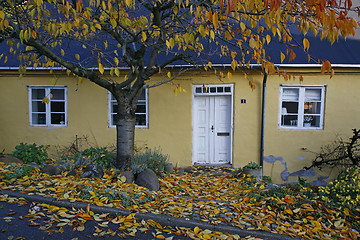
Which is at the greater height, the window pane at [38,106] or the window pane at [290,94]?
the window pane at [290,94]

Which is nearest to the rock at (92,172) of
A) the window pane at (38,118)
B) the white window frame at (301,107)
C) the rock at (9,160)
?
the rock at (9,160)

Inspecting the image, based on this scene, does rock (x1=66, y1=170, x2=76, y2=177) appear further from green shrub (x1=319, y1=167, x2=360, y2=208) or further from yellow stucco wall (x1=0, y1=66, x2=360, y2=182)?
green shrub (x1=319, y1=167, x2=360, y2=208)

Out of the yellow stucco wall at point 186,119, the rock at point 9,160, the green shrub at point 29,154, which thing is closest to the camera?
the rock at point 9,160

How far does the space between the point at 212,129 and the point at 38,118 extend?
558cm

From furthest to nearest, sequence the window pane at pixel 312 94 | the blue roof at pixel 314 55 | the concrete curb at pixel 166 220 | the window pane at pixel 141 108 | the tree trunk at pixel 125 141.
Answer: the window pane at pixel 141 108 < the window pane at pixel 312 94 < the blue roof at pixel 314 55 < the tree trunk at pixel 125 141 < the concrete curb at pixel 166 220

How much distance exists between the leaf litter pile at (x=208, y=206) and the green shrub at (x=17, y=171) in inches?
3.2

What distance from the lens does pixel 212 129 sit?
805cm

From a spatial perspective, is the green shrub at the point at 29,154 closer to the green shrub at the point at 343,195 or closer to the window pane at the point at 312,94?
the green shrub at the point at 343,195

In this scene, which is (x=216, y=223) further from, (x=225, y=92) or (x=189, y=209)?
(x=225, y=92)

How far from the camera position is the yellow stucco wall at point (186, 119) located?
24.8 feet

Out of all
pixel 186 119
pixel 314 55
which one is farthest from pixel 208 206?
pixel 314 55

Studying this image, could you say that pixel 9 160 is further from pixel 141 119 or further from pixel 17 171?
pixel 141 119

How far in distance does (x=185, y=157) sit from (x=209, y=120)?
132 centimetres

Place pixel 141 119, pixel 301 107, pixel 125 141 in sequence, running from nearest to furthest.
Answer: pixel 125 141 < pixel 301 107 < pixel 141 119
